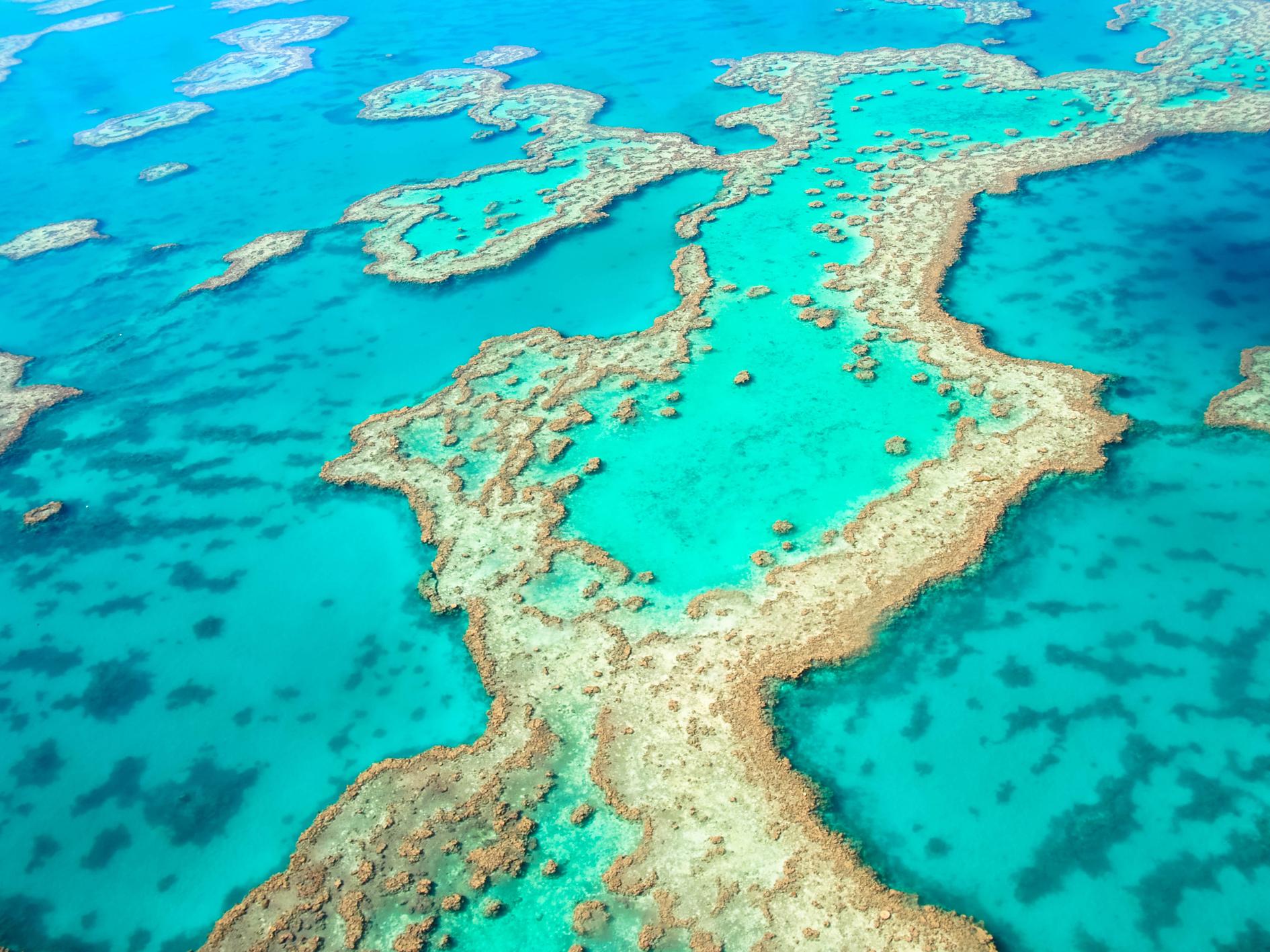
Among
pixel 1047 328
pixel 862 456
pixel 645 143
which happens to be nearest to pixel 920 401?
pixel 862 456

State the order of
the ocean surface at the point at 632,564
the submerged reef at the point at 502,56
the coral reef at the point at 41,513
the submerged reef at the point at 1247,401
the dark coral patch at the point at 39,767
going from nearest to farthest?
the ocean surface at the point at 632,564, the dark coral patch at the point at 39,767, the submerged reef at the point at 1247,401, the coral reef at the point at 41,513, the submerged reef at the point at 502,56

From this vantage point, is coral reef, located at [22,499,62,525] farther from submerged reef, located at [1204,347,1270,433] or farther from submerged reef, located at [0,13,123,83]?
submerged reef, located at [0,13,123,83]

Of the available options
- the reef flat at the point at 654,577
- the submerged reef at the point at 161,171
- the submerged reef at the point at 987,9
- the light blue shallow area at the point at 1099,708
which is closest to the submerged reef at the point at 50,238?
the submerged reef at the point at 161,171

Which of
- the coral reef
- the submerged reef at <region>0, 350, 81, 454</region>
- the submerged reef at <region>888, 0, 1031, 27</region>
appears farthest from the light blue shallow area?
the submerged reef at <region>888, 0, 1031, 27</region>

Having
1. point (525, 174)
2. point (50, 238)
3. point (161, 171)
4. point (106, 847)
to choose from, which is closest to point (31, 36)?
point (161, 171)

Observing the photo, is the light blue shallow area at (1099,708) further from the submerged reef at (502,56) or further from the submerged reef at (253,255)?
the submerged reef at (502,56)

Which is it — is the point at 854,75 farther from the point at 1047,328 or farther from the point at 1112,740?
the point at 1112,740

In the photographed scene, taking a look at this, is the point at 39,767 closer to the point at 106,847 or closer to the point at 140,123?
the point at 106,847
